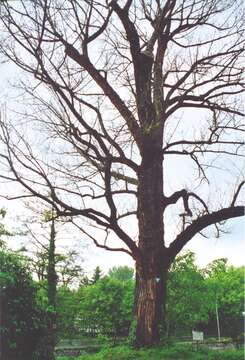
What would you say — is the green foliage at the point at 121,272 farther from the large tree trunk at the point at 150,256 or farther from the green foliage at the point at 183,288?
the large tree trunk at the point at 150,256

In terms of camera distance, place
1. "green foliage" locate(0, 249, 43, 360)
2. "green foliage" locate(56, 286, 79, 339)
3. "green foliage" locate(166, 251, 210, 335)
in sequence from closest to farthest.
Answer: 1. "green foliage" locate(0, 249, 43, 360)
2. "green foliage" locate(56, 286, 79, 339)
3. "green foliage" locate(166, 251, 210, 335)

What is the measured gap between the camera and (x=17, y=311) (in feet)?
21.4

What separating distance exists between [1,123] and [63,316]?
1420 centimetres

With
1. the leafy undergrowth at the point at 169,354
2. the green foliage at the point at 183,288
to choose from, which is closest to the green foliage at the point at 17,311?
the leafy undergrowth at the point at 169,354

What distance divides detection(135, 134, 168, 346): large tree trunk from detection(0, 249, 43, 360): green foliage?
1696 millimetres

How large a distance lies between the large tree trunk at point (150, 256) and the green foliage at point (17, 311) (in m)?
1.70

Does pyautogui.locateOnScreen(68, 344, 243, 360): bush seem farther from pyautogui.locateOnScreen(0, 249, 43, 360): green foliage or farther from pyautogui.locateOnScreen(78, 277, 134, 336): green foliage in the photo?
pyautogui.locateOnScreen(78, 277, 134, 336): green foliage

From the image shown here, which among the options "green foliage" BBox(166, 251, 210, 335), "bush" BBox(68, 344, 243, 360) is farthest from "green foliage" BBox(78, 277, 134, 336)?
"bush" BBox(68, 344, 243, 360)

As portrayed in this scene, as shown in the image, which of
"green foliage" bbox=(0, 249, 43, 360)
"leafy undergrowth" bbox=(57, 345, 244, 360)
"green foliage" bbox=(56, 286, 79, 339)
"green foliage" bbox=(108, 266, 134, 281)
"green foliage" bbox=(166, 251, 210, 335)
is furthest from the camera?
"green foliage" bbox=(108, 266, 134, 281)

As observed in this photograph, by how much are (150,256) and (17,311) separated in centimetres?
232

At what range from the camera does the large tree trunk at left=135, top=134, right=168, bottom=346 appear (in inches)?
291

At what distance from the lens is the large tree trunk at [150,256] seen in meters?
7.39

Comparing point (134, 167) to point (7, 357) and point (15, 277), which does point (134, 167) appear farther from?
point (7, 357)

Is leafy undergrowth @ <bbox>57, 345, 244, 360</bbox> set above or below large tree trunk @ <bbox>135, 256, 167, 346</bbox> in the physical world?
below
